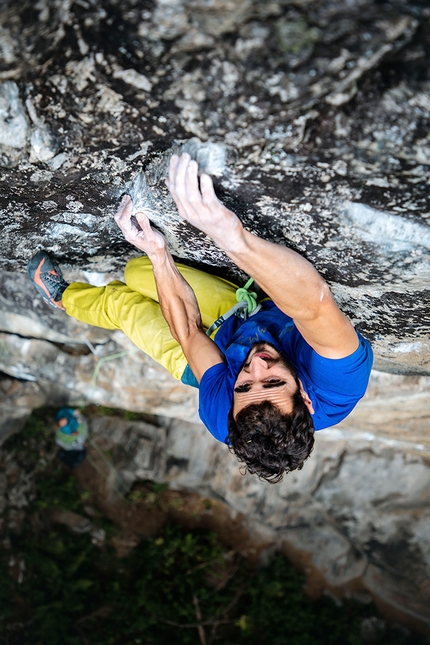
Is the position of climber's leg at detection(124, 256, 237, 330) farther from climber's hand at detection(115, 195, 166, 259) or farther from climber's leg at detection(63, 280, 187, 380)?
climber's hand at detection(115, 195, 166, 259)

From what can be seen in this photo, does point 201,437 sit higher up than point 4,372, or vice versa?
point 4,372

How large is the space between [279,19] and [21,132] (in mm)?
1159

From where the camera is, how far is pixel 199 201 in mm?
2000

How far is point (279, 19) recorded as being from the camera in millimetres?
1543

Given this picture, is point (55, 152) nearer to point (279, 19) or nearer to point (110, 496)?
point (279, 19)

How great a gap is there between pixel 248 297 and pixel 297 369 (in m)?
0.63

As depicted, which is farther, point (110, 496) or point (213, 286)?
point (110, 496)

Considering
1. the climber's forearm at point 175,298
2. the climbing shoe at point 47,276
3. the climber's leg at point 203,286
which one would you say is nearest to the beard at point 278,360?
the climber's forearm at point 175,298

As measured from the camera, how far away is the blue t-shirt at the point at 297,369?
235 cm

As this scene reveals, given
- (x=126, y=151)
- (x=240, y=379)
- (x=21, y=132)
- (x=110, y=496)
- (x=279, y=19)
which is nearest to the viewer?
(x=279, y=19)

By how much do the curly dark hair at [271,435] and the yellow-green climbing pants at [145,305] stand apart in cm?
84

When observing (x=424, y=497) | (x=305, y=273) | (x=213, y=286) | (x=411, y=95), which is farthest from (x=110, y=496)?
(x=411, y=95)

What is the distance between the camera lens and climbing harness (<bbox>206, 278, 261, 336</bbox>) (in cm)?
298

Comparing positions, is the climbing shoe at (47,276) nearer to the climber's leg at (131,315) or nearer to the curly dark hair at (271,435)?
the climber's leg at (131,315)
